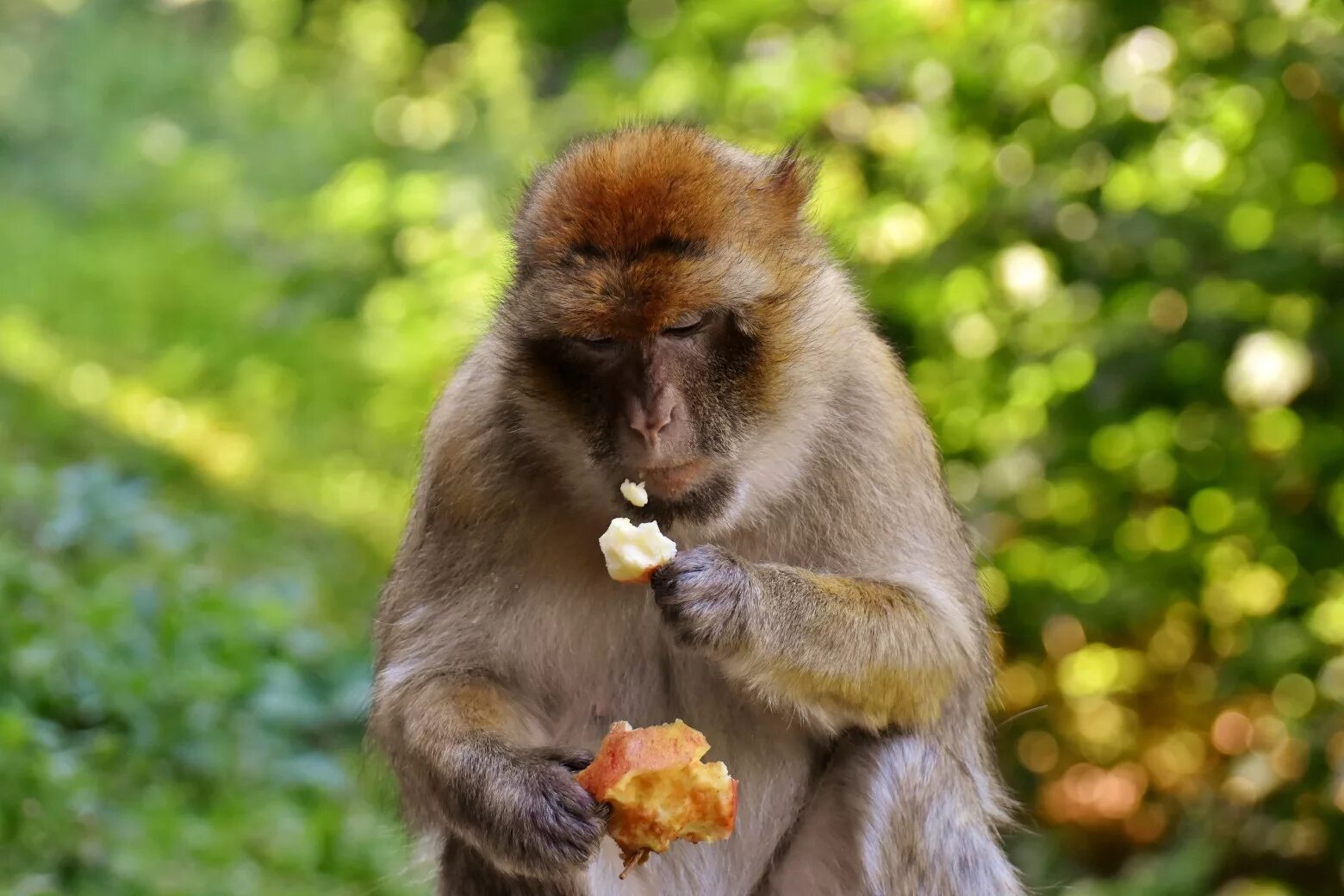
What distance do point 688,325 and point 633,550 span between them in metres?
0.41

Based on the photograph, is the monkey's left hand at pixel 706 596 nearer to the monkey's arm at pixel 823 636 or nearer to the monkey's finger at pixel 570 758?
the monkey's arm at pixel 823 636

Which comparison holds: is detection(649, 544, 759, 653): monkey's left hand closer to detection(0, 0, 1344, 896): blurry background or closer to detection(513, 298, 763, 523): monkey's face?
detection(513, 298, 763, 523): monkey's face

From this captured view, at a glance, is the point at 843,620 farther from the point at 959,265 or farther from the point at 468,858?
the point at 959,265

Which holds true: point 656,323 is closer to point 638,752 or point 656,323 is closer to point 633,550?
point 633,550

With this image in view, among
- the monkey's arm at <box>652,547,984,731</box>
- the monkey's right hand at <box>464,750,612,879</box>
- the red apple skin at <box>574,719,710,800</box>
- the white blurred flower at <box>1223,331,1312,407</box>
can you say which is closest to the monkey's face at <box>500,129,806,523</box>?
the monkey's arm at <box>652,547,984,731</box>

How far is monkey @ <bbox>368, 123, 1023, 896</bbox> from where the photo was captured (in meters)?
3.13

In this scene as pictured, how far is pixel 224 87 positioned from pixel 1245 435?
839 centimetres

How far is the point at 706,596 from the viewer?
3133 mm

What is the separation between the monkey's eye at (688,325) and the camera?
121 inches

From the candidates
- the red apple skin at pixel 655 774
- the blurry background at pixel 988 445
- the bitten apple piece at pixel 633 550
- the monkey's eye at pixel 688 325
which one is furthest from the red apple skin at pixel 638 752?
the blurry background at pixel 988 445

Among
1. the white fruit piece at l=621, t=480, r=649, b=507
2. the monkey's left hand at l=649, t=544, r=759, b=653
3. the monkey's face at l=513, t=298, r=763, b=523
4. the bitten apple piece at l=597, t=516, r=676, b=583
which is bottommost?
the monkey's left hand at l=649, t=544, r=759, b=653

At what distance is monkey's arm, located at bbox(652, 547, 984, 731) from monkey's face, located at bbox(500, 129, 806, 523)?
0.15 meters

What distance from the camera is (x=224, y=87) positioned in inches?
461

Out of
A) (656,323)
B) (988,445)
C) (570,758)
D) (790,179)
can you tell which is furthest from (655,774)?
(988,445)
